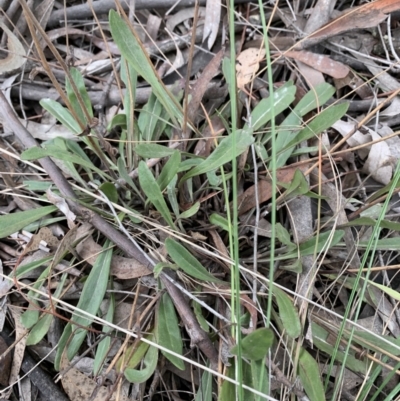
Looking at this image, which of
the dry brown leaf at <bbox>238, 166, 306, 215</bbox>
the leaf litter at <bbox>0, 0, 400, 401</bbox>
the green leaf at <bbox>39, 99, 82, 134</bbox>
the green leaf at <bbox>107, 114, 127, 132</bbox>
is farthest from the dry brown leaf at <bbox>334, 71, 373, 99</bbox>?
the green leaf at <bbox>39, 99, 82, 134</bbox>

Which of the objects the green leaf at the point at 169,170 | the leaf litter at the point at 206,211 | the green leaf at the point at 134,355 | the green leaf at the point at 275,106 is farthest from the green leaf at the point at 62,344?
the green leaf at the point at 275,106

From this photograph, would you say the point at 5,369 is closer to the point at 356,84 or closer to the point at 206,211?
the point at 206,211

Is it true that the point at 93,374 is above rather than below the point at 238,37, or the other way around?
below

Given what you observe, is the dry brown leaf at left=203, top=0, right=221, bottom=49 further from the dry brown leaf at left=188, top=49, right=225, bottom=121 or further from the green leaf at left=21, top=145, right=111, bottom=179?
the green leaf at left=21, top=145, right=111, bottom=179

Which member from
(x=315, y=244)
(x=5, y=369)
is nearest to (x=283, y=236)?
(x=315, y=244)

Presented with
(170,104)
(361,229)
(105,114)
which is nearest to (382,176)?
(361,229)

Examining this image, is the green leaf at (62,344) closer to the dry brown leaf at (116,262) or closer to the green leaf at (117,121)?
the dry brown leaf at (116,262)

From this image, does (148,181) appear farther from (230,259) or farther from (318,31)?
(318,31)
